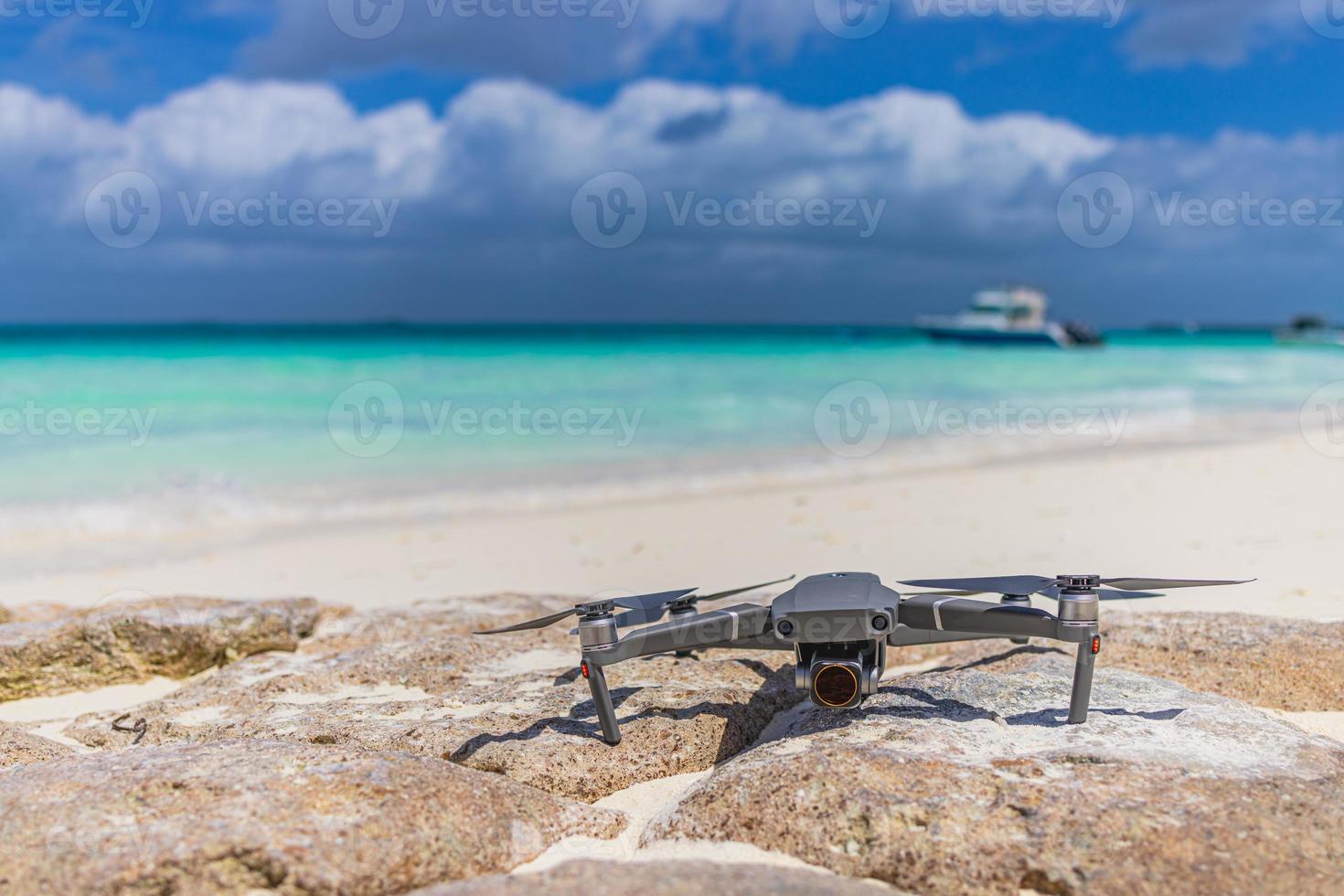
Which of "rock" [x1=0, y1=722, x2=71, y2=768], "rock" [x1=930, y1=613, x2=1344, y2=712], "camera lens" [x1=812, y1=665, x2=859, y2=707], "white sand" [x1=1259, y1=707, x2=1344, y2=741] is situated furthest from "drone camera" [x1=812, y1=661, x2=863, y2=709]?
"rock" [x1=0, y1=722, x2=71, y2=768]

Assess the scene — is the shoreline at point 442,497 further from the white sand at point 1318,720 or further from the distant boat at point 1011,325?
the distant boat at point 1011,325

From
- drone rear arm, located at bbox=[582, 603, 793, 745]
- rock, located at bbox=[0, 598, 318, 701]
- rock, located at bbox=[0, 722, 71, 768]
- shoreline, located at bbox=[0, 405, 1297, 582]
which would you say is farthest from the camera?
shoreline, located at bbox=[0, 405, 1297, 582]

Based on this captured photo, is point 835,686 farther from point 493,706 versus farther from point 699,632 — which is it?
point 493,706

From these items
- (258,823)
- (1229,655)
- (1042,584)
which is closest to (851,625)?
(1042,584)

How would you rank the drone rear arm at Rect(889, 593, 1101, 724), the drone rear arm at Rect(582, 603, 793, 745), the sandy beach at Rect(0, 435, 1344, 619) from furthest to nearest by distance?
the sandy beach at Rect(0, 435, 1344, 619)
the drone rear arm at Rect(582, 603, 793, 745)
the drone rear arm at Rect(889, 593, 1101, 724)

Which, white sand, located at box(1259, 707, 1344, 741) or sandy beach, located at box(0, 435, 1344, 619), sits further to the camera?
sandy beach, located at box(0, 435, 1344, 619)

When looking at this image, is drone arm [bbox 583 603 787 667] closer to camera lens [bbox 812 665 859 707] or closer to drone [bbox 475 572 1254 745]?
drone [bbox 475 572 1254 745]

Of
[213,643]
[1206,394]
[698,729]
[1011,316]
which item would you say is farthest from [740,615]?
[1011,316]

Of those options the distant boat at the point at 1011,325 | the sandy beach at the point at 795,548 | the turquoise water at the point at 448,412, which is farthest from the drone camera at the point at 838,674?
the distant boat at the point at 1011,325
